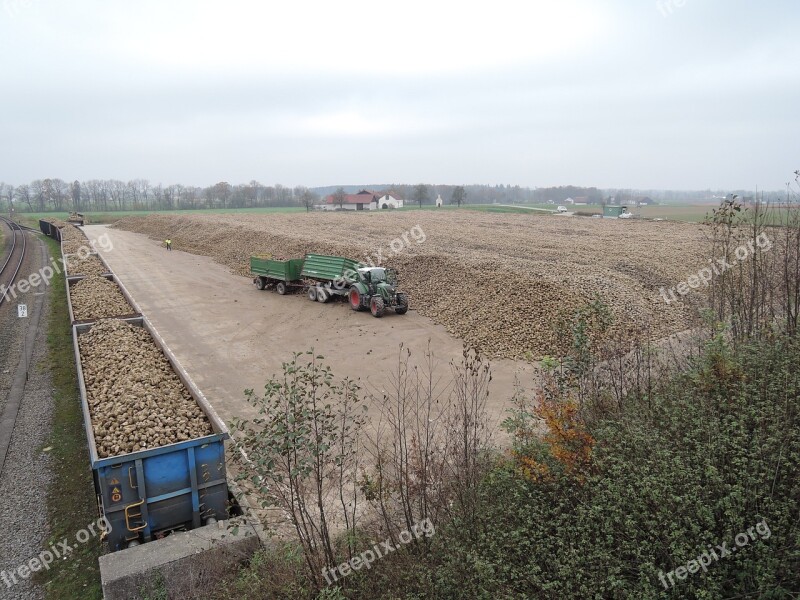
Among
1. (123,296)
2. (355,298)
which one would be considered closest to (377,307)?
(355,298)

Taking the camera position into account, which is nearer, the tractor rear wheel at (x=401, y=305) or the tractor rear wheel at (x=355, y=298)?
the tractor rear wheel at (x=401, y=305)

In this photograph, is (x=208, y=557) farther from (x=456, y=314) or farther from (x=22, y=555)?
(x=456, y=314)

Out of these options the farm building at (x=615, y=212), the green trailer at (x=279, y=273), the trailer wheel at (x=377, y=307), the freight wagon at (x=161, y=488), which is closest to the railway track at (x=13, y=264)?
the green trailer at (x=279, y=273)

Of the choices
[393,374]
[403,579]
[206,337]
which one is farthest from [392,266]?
[403,579]

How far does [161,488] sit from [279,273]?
16.2 m

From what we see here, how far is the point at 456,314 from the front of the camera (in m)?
17.5

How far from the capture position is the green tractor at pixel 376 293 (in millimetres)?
17906

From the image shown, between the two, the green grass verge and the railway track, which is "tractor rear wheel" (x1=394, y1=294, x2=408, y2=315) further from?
the railway track

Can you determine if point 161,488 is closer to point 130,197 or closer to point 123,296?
point 123,296

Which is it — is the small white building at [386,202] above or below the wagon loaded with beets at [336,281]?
above

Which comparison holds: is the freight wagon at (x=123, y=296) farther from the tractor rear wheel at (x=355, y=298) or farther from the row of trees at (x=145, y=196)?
the row of trees at (x=145, y=196)

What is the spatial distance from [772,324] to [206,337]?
15.0 metres

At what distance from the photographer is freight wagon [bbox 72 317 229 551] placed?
6.17 metres

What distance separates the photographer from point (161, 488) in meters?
6.48
